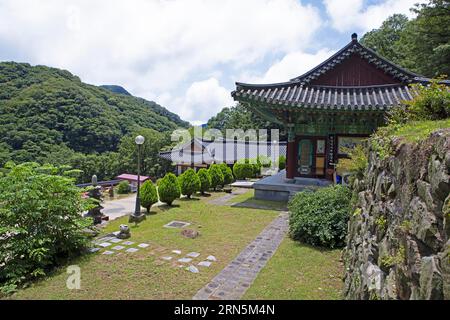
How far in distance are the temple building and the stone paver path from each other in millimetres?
4854

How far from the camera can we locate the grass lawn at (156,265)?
475 centimetres

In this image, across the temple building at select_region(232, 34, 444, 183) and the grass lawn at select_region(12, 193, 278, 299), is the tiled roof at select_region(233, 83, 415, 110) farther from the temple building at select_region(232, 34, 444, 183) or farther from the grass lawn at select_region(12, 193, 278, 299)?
the grass lawn at select_region(12, 193, 278, 299)

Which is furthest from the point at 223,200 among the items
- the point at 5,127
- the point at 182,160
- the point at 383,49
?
the point at 5,127

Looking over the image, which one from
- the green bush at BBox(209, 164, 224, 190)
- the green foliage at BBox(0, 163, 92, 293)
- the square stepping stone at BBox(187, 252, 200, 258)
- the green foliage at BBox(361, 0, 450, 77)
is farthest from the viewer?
the green foliage at BBox(361, 0, 450, 77)

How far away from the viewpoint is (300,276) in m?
5.19

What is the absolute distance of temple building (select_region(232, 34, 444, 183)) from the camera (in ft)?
34.9

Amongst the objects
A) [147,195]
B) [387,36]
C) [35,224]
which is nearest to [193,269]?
[35,224]

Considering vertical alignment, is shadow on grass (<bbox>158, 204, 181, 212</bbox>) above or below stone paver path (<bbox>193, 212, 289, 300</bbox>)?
above

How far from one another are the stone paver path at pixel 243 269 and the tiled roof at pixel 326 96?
494 centimetres

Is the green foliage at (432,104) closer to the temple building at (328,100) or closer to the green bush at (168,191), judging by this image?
the temple building at (328,100)

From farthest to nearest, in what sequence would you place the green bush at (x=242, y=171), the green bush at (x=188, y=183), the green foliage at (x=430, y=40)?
1. the green bush at (x=242, y=171)
2. the green foliage at (x=430, y=40)
3. the green bush at (x=188, y=183)

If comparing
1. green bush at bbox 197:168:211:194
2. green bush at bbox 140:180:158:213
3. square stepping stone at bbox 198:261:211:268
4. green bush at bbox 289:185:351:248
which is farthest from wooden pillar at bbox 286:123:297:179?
square stepping stone at bbox 198:261:211:268

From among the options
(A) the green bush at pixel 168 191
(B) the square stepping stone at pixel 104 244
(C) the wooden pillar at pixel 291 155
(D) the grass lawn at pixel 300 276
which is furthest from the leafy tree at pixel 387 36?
(B) the square stepping stone at pixel 104 244
